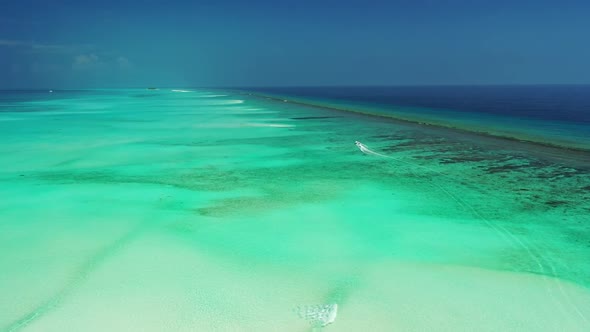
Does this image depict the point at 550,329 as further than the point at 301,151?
No

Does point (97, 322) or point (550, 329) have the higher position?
point (550, 329)

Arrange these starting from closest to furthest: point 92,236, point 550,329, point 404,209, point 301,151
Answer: point 550,329 → point 92,236 → point 404,209 → point 301,151

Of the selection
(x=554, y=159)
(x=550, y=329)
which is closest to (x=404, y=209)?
(x=550, y=329)

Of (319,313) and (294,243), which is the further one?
(294,243)

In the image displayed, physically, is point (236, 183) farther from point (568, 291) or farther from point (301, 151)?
point (568, 291)

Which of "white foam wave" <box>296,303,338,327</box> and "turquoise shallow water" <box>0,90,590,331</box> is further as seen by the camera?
"turquoise shallow water" <box>0,90,590,331</box>

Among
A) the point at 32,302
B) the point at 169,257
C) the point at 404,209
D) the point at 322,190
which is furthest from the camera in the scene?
the point at 322,190

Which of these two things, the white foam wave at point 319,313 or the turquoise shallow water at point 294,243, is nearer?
the white foam wave at point 319,313
